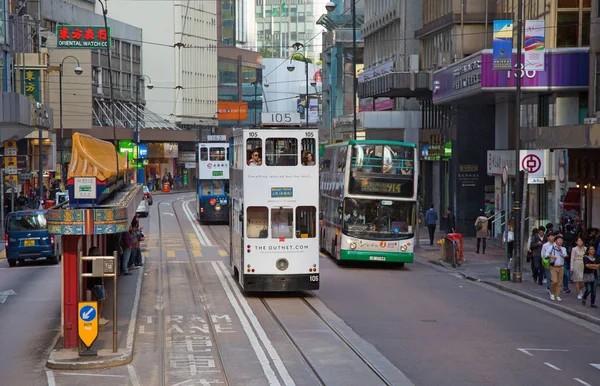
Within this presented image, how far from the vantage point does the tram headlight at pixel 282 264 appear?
947 inches

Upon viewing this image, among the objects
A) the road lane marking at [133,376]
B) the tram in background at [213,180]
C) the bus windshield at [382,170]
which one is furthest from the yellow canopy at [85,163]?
the tram in background at [213,180]

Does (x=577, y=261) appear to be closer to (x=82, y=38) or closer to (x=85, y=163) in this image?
(x=85, y=163)

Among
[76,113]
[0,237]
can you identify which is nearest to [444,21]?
[0,237]

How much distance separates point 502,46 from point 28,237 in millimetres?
17003

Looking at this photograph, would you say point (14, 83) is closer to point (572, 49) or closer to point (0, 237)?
point (0, 237)

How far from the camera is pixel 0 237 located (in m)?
45.9

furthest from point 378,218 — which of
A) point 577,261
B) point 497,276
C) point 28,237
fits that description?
point 28,237

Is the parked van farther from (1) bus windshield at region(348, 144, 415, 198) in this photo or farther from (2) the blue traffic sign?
(2) the blue traffic sign

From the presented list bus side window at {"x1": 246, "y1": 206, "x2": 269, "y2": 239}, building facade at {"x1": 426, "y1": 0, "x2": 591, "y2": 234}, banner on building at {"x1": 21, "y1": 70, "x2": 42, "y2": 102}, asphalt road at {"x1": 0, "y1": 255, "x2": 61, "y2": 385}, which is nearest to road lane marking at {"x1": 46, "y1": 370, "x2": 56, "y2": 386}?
asphalt road at {"x1": 0, "y1": 255, "x2": 61, "y2": 385}

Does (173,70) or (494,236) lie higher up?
(173,70)

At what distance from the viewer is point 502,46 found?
32.8 meters

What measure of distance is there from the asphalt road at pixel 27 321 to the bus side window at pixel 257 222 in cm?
494

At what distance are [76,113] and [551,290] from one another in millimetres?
70099

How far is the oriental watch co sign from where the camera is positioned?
47000 mm
